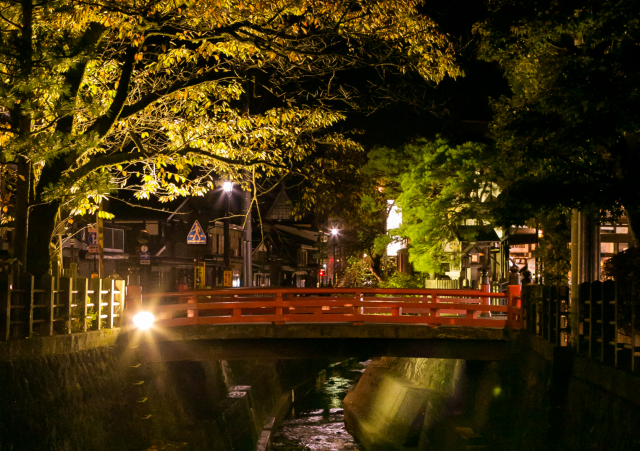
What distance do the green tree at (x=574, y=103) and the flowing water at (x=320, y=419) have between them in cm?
1203

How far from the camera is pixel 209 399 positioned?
19.6m

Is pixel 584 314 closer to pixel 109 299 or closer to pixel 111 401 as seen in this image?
pixel 111 401

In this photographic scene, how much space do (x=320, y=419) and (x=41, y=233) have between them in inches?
598

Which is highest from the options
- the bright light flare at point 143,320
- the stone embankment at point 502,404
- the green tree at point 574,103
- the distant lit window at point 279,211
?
the distant lit window at point 279,211

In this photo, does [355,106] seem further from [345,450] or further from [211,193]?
[211,193]

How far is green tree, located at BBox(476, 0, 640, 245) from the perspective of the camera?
10602 millimetres

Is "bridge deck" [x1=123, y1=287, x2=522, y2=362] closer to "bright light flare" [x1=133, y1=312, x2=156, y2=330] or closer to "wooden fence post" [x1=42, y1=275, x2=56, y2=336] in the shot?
"bright light flare" [x1=133, y1=312, x2=156, y2=330]

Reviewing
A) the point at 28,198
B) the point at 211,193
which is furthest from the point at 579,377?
the point at 211,193

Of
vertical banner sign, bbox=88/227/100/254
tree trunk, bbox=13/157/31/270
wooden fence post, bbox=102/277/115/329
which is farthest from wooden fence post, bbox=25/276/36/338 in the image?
vertical banner sign, bbox=88/227/100/254

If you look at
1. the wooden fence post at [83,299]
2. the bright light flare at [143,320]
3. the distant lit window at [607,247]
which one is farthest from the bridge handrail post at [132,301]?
the distant lit window at [607,247]

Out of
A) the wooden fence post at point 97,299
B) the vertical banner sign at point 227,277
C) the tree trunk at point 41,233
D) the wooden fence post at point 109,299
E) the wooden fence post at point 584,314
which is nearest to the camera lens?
the wooden fence post at point 584,314

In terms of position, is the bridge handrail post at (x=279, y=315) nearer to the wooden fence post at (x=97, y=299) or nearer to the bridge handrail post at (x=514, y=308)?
the wooden fence post at (x=97, y=299)

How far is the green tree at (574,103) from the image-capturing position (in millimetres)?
10602

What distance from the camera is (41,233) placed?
13.8m
